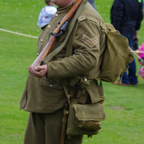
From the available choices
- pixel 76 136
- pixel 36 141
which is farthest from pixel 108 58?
pixel 36 141

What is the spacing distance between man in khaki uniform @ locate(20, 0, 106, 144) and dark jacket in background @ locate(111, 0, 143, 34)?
5.44 meters

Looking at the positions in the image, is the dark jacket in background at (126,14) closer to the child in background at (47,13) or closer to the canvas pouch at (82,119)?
the child in background at (47,13)

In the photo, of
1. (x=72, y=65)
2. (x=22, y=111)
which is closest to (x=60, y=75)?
(x=72, y=65)

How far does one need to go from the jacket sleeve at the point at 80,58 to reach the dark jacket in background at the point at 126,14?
5.74 m

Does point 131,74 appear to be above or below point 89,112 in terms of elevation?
below

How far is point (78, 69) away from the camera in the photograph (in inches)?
107

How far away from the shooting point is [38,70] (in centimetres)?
267

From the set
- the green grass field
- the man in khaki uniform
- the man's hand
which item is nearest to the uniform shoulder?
the man in khaki uniform

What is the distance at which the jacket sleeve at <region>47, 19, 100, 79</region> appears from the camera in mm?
2699

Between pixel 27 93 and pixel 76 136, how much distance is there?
573 millimetres

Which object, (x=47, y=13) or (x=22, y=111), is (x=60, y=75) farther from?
(x=47, y=13)

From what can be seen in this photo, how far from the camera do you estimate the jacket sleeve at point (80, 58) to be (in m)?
2.70

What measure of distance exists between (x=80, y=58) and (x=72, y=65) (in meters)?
0.08

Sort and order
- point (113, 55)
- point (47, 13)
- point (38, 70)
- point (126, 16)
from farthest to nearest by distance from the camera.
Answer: point (47, 13) < point (126, 16) < point (113, 55) < point (38, 70)
